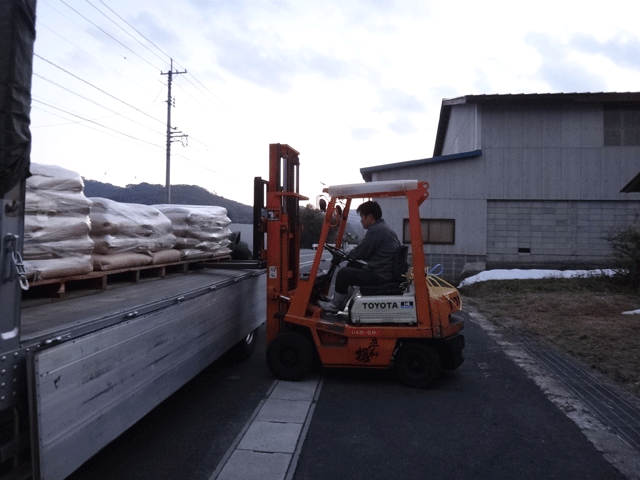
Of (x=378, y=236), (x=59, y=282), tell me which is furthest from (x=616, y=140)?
(x=59, y=282)

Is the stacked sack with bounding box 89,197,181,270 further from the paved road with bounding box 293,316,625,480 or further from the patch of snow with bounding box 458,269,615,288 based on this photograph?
the patch of snow with bounding box 458,269,615,288

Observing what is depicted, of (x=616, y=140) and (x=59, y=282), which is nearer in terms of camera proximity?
(x=59, y=282)

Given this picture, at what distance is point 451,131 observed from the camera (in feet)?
79.7

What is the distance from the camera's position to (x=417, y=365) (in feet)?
20.9

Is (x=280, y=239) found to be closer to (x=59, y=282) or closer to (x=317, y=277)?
(x=317, y=277)

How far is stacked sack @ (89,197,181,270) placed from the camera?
5.44 meters

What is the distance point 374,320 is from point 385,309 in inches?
7.1

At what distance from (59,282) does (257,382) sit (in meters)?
2.83

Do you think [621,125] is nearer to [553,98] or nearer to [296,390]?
[553,98]

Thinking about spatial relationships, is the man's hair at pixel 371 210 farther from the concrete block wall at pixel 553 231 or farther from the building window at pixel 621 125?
the building window at pixel 621 125

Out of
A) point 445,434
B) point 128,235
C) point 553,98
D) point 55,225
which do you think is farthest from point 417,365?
point 553,98

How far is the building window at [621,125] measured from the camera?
17.9 metres

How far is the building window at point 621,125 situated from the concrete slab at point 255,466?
1751cm

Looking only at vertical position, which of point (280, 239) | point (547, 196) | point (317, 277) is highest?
point (547, 196)
